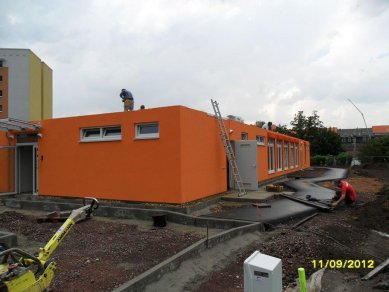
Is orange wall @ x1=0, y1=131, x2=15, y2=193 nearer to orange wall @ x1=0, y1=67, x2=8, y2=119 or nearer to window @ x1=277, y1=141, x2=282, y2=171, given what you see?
window @ x1=277, y1=141, x2=282, y2=171

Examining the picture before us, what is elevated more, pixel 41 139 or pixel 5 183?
pixel 41 139

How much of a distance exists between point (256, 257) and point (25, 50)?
70.2 meters

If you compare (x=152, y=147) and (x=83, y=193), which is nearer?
(x=152, y=147)

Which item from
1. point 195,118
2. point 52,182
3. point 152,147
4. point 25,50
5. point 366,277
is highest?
point 25,50

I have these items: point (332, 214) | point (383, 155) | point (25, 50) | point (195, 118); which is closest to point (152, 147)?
point (195, 118)

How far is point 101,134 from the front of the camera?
44.0 feet

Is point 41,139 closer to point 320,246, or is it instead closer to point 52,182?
point 52,182

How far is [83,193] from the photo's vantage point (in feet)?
44.5

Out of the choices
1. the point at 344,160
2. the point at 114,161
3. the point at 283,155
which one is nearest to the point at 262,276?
the point at 114,161

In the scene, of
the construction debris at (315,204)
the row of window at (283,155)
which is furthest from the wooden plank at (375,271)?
the row of window at (283,155)

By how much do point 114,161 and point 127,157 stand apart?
0.61 m


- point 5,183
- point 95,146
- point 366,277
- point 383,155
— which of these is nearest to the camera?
point 366,277

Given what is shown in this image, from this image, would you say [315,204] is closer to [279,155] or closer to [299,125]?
[279,155]

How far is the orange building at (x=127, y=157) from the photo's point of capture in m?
11.8
